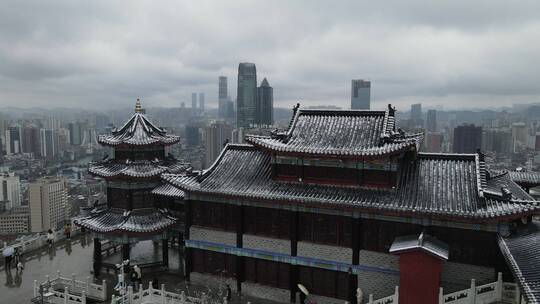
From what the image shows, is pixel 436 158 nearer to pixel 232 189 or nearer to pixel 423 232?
pixel 423 232

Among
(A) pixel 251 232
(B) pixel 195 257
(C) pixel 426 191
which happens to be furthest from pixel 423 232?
(B) pixel 195 257

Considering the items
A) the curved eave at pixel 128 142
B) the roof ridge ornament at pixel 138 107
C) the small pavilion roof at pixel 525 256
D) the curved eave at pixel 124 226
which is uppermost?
the roof ridge ornament at pixel 138 107

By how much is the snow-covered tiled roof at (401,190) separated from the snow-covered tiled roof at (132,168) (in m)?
2.53

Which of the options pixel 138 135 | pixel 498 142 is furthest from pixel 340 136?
pixel 498 142

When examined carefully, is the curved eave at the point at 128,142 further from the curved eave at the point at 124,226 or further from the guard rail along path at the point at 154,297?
the guard rail along path at the point at 154,297

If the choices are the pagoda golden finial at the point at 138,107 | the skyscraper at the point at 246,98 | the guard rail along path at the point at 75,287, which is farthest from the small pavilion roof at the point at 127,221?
the skyscraper at the point at 246,98

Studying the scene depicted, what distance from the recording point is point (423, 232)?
18750 mm

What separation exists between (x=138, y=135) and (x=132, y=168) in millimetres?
2295

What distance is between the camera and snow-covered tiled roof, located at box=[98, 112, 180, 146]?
26.5 meters

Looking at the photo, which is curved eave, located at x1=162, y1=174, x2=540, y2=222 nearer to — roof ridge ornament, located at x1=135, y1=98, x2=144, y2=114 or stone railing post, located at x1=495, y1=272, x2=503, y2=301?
stone railing post, located at x1=495, y1=272, x2=503, y2=301

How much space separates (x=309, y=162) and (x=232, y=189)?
4333mm

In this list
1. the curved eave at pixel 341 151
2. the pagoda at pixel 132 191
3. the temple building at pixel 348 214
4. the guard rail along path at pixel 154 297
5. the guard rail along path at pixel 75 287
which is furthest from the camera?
the pagoda at pixel 132 191

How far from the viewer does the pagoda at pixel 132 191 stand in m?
25.0

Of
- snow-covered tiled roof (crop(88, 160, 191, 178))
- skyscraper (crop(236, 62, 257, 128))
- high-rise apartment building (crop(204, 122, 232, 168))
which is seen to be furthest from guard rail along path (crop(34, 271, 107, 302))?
skyscraper (crop(236, 62, 257, 128))
